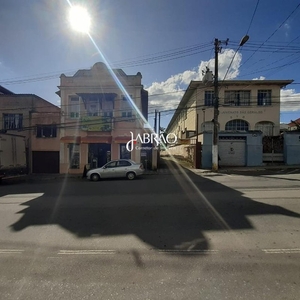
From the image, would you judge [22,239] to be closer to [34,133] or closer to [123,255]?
[123,255]

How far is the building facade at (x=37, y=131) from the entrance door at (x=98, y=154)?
313cm

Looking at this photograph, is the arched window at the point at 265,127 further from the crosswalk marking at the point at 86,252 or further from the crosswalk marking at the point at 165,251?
the crosswalk marking at the point at 86,252

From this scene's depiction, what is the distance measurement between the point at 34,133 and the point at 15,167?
204 inches

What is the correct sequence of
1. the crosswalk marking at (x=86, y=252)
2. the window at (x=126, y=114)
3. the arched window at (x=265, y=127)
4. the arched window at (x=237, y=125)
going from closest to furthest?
the crosswalk marking at (x=86, y=252), the window at (x=126, y=114), the arched window at (x=265, y=127), the arched window at (x=237, y=125)

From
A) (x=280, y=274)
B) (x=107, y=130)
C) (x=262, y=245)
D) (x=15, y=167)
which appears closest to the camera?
(x=280, y=274)

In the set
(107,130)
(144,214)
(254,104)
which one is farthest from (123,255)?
(254,104)

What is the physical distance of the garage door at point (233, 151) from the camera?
18516 mm

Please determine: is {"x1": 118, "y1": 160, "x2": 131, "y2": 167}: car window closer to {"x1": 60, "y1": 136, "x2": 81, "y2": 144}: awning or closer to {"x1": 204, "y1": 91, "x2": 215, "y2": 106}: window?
{"x1": 60, "y1": 136, "x2": 81, "y2": 144}: awning

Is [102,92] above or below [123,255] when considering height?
above

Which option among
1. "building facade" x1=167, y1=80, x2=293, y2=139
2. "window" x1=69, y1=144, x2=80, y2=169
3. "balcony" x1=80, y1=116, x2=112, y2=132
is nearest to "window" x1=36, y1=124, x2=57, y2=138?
"window" x1=69, y1=144, x2=80, y2=169

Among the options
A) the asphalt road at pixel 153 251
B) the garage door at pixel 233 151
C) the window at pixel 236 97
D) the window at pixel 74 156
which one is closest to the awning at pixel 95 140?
the window at pixel 74 156

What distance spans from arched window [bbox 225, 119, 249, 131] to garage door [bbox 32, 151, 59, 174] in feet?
66.9

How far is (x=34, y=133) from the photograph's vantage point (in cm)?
1798

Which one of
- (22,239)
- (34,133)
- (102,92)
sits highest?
(102,92)
